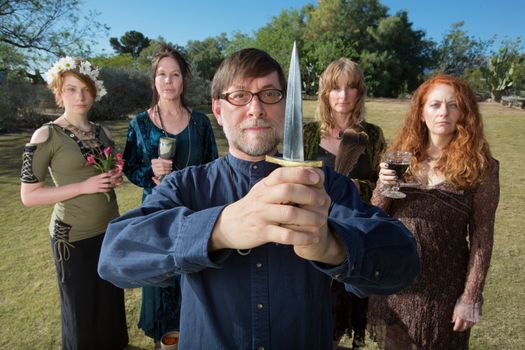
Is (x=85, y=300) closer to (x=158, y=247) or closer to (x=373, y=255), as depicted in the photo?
(x=158, y=247)

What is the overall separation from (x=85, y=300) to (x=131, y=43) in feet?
291

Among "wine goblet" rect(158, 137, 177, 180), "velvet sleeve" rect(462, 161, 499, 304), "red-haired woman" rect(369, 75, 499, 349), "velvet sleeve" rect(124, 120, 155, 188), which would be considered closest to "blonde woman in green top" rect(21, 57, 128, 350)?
"velvet sleeve" rect(124, 120, 155, 188)

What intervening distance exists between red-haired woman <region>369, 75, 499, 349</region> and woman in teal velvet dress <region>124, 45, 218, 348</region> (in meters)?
2.06

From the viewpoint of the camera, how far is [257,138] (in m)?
1.48

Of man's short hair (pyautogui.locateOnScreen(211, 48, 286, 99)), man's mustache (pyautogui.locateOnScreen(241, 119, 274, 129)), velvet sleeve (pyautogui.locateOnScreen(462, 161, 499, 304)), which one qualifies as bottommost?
velvet sleeve (pyautogui.locateOnScreen(462, 161, 499, 304))

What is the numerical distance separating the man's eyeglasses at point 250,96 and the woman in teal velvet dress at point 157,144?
6.84ft

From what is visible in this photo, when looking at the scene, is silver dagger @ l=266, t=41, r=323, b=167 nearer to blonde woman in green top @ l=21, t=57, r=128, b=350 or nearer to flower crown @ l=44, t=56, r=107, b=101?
blonde woman in green top @ l=21, t=57, r=128, b=350

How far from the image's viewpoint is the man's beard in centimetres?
148

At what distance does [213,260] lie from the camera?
3.91ft

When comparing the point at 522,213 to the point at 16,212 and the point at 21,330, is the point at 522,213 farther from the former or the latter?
the point at 16,212

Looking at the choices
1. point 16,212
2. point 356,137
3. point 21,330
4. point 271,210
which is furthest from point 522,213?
point 16,212

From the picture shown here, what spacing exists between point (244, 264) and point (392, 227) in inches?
25.7

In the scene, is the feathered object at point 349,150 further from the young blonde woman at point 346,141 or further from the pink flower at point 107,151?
the pink flower at point 107,151

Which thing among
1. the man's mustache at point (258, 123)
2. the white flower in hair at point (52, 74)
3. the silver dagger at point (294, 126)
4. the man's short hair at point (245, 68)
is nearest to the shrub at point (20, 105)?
the white flower in hair at point (52, 74)
